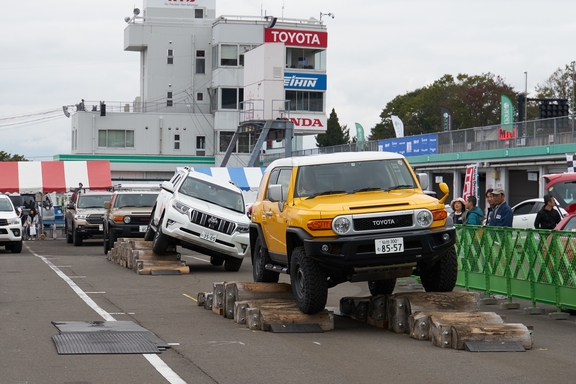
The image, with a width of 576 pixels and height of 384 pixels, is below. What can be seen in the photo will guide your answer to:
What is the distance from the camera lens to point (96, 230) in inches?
1422

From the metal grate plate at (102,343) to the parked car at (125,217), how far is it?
18368mm

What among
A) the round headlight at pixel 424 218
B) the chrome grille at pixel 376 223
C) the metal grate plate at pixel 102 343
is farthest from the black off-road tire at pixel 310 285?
the metal grate plate at pixel 102 343

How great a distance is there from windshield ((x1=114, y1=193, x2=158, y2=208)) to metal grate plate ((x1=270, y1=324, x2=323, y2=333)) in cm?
1945

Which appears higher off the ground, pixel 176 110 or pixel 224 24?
pixel 224 24

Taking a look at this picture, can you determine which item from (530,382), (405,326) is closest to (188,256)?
(405,326)

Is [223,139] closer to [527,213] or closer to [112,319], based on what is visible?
[527,213]

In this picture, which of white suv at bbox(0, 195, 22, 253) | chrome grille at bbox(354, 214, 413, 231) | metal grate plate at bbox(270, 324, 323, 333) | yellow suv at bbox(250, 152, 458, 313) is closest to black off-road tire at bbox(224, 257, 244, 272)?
white suv at bbox(0, 195, 22, 253)

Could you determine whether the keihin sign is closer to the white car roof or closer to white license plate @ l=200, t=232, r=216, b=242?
white license plate @ l=200, t=232, r=216, b=242

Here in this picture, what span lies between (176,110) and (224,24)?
906cm

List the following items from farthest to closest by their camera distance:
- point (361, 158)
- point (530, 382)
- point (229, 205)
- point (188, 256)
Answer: point (188, 256) < point (229, 205) < point (361, 158) < point (530, 382)

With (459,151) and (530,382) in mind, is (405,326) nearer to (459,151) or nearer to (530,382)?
(530,382)

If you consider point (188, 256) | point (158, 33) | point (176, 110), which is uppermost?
point (158, 33)

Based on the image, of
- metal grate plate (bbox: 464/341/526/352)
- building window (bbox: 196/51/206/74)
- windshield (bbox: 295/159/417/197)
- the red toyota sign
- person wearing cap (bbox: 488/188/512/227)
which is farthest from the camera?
building window (bbox: 196/51/206/74)

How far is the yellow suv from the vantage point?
37.5 ft
